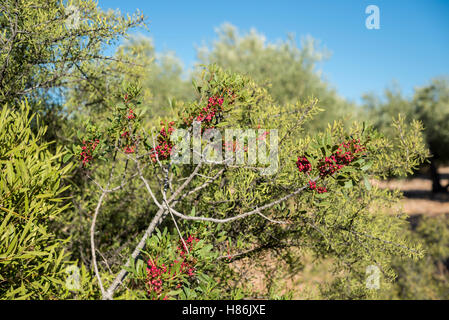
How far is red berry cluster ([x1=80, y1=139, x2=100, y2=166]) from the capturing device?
303 centimetres

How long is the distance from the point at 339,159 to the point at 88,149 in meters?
2.58

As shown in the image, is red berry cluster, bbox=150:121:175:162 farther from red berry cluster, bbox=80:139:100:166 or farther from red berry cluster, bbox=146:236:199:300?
red berry cluster, bbox=146:236:199:300

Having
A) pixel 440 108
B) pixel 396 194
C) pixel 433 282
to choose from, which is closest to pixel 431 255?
pixel 433 282

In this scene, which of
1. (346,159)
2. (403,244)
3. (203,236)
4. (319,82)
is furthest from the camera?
(319,82)

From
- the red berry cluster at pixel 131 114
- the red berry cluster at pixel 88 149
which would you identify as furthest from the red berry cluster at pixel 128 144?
the red berry cluster at pixel 88 149

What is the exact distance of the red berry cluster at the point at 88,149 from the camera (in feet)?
9.95

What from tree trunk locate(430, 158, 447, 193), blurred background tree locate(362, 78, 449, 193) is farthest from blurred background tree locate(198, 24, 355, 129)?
tree trunk locate(430, 158, 447, 193)

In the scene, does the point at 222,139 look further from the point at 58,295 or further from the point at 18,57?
the point at 18,57

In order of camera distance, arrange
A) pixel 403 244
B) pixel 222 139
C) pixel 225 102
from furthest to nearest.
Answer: pixel 403 244 < pixel 222 139 < pixel 225 102

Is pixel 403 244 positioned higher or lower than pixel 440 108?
lower

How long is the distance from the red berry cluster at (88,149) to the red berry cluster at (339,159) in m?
2.36

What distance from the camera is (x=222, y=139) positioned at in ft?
A: 10.7

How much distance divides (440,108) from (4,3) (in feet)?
87.9

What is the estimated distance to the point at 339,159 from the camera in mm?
2377
